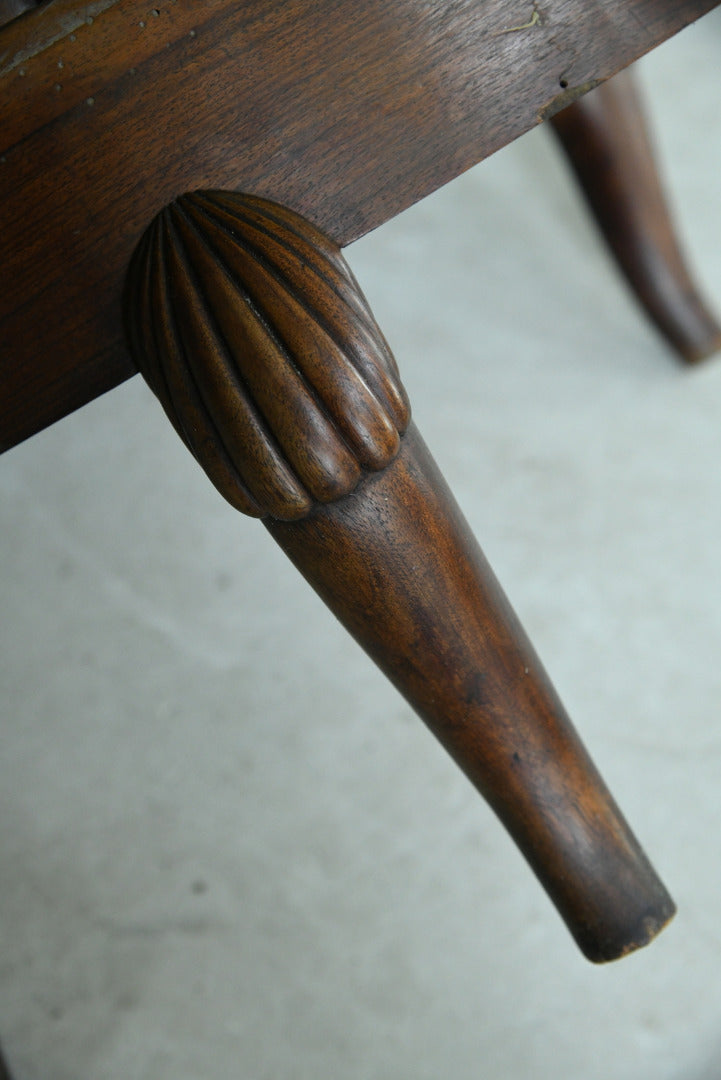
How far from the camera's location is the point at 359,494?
0.33 meters

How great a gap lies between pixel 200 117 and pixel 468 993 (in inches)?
15.0

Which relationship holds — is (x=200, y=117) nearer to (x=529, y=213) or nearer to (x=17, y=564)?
(x=17, y=564)

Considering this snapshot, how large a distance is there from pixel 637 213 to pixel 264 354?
1.66 ft

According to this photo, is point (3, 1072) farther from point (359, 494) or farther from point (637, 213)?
point (637, 213)

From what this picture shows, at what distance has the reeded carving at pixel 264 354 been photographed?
306 mm

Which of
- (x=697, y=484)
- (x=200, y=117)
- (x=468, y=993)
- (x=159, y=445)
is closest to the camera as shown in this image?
(x=200, y=117)

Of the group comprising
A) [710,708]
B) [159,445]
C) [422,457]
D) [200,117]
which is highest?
[200,117]

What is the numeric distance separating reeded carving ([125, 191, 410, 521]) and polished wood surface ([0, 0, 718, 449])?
17mm

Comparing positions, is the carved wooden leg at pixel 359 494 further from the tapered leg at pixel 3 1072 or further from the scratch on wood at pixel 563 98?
the tapered leg at pixel 3 1072

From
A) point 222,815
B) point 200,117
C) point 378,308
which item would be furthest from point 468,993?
point 378,308

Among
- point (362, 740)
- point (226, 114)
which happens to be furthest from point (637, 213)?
point (226, 114)

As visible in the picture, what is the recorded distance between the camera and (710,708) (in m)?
0.59

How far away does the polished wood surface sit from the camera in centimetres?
31

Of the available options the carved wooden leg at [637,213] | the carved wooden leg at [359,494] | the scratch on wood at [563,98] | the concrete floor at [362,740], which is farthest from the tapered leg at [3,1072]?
the carved wooden leg at [637,213]
